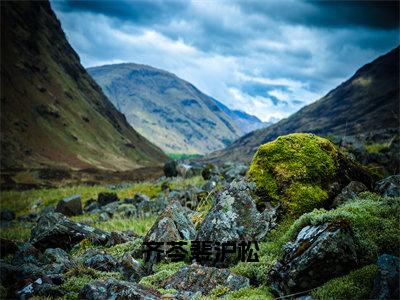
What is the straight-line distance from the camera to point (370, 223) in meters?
9.05

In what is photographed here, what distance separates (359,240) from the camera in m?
8.39

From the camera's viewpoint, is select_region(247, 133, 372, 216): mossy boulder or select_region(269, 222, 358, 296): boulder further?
select_region(247, 133, 372, 216): mossy boulder

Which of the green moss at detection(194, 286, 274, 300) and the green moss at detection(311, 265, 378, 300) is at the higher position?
the green moss at detection(311, 265, 378, 300)

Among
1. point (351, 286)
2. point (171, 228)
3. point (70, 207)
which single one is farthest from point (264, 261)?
point (70, 207)

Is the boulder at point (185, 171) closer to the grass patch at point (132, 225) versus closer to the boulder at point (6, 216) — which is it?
the boulder at point (6, 216)

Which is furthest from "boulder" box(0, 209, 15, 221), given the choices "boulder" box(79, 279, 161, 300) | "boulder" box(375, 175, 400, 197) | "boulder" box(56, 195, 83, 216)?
"boulder" box(375, 175, 400, 197)

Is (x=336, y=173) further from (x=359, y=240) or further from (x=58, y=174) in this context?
(x=58, y=174)

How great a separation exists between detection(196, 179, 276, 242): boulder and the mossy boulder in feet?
1.73

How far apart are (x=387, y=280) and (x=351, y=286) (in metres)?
0.87

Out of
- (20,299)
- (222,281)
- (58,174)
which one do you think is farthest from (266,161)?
(58,174)

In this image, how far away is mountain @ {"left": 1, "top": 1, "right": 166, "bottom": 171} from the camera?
383 feet

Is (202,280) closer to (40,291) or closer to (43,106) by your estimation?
(40,291)

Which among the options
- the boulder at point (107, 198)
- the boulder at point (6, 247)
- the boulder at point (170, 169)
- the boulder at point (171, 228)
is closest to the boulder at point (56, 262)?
the boulder at point (171, 228)

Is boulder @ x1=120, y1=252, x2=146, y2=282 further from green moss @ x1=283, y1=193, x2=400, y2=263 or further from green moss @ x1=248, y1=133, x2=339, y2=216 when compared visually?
green moss @ x1=248, y1=133, x2=339, y2=216
